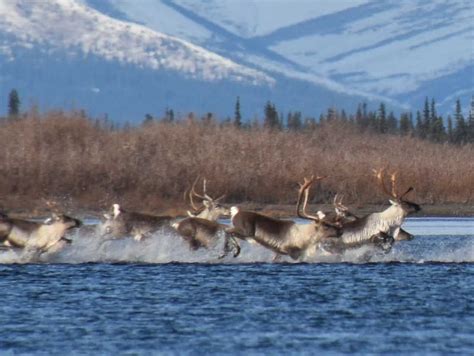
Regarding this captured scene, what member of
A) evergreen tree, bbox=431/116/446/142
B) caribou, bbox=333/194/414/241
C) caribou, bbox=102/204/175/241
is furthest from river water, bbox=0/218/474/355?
evergreen tree, bbox=431/116/446/142

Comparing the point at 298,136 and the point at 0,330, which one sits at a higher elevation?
the point at 298,136

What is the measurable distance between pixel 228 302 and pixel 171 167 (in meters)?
25.3

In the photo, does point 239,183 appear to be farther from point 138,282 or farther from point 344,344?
point 344,344

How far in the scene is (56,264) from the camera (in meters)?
25.8

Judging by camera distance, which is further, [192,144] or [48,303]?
[192,144]

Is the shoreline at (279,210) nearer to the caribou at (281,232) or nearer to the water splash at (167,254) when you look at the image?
the water splash at (167,254)

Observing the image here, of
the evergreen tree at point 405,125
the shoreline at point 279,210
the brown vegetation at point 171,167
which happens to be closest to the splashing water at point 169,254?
the shoreline at point 279,210

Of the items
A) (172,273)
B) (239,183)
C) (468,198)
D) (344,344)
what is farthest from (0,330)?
(468,198)

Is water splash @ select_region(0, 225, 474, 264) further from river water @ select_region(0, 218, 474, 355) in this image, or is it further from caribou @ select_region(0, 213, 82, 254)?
caribou @ select_region(0, 213, 82, 254)

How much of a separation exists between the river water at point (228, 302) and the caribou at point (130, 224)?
0.64 ft

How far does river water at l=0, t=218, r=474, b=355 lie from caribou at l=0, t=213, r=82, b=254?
0.31 meters

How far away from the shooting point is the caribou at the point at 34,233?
2573 cm

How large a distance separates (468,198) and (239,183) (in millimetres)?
6953

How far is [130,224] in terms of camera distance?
91.4 ft
